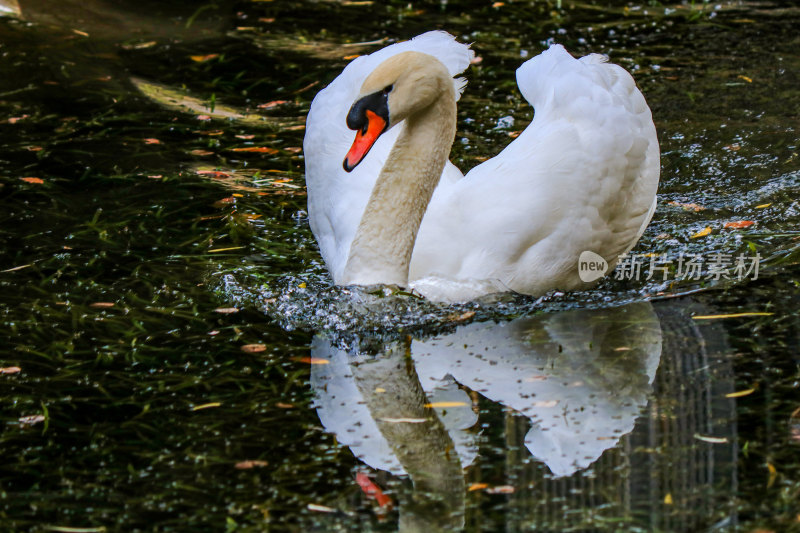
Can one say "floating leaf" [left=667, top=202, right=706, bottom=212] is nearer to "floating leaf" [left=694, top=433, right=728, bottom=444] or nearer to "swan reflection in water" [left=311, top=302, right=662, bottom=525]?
"swan reflection in water" [left=311, top=302, right=662, bottom=525]

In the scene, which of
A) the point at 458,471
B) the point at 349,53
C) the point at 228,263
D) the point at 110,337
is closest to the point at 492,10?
the point at 349,53

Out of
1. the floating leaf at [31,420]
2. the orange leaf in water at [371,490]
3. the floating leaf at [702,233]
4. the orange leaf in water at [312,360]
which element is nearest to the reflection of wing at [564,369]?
the orange leaf in water at [312,360]

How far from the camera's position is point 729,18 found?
955 cm

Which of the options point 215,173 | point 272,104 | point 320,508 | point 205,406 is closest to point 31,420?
point 205,406

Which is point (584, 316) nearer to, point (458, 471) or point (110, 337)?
point (458, 471)

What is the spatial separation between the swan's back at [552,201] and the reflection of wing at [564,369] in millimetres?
267

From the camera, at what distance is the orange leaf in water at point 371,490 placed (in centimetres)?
373

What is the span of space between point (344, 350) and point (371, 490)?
1195 millimetres

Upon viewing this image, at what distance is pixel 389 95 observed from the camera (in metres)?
4.96

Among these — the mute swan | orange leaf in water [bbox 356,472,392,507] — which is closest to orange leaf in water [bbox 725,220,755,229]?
the mute swan

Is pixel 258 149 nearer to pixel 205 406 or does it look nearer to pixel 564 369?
pixel 205 406

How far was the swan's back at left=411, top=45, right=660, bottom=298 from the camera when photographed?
5.05 meters

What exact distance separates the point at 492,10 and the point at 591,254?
17.5 ft

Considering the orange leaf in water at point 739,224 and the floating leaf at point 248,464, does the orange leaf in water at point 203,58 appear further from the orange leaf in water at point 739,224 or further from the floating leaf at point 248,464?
the floating leaf at point 248,464
